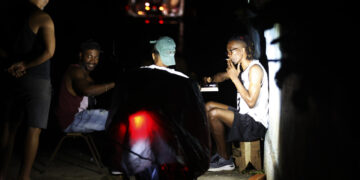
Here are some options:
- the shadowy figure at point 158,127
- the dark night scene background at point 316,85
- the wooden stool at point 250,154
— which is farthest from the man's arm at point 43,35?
the wooden stool at point 250,154

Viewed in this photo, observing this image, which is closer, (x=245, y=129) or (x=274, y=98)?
(x=274, y=98)

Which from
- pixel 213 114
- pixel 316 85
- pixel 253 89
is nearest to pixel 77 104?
pixel 213 114

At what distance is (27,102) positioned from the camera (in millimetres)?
3385

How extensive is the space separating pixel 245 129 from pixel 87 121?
2237mm

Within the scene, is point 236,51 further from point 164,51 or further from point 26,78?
point 26,78

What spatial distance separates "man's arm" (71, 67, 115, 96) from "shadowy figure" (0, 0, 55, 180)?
3.10ft

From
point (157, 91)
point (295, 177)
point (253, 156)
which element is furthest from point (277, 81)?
point (253, 156)

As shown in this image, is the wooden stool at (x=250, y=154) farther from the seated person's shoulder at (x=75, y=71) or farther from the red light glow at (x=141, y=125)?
the seated person's shoulder at (x=75, y=71)

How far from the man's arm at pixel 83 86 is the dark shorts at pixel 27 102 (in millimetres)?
1040

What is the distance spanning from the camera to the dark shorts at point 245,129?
4.30m

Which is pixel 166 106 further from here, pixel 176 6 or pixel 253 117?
pixel 176 6

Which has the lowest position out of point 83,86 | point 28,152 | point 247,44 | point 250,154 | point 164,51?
point 250,154

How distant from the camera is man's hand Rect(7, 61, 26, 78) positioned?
11.0 ft

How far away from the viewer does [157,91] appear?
9.97ft
